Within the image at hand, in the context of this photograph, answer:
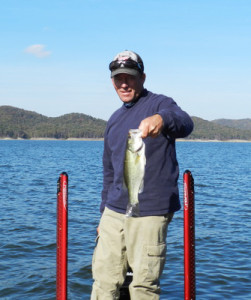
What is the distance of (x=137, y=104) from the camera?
16.1ft

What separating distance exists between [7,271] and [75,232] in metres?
4.89

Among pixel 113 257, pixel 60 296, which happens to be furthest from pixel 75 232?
pixel 113 257

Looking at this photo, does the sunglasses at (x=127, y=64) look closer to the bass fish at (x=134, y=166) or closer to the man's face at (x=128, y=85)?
the man's face at (x=128, y=85)

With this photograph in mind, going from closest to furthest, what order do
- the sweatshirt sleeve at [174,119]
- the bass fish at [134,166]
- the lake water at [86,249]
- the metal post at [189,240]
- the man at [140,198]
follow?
the bass fish at [134,166] < the sweatshirt sleeve at [174,119] < the man at [140,198] < the metal post at [189,240] < the lake water at [86,249]

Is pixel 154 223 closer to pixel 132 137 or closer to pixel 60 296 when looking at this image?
pixel 132 137

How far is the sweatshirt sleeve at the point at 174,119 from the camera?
425cm

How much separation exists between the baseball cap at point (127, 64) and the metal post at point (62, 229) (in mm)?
1583

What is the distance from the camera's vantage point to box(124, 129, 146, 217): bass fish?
388 cm

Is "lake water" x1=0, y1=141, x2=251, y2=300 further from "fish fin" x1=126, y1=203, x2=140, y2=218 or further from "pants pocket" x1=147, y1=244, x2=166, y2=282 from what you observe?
"fish fin" x1=126, y1=203, x2=140, y2=218

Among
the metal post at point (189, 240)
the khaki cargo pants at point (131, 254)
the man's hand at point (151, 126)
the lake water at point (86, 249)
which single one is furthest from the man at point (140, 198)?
the lake water at point (86, 249)

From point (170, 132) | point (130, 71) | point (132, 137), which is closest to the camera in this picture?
point (132, 137)

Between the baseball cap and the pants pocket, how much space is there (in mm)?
1709

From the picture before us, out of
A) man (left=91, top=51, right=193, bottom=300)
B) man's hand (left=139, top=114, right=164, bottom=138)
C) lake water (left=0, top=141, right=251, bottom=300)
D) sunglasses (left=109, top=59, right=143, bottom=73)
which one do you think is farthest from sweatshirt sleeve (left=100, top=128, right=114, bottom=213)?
→ lake water (left=0, top=141, right=251, bottom=300)

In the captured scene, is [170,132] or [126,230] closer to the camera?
[170,132]
